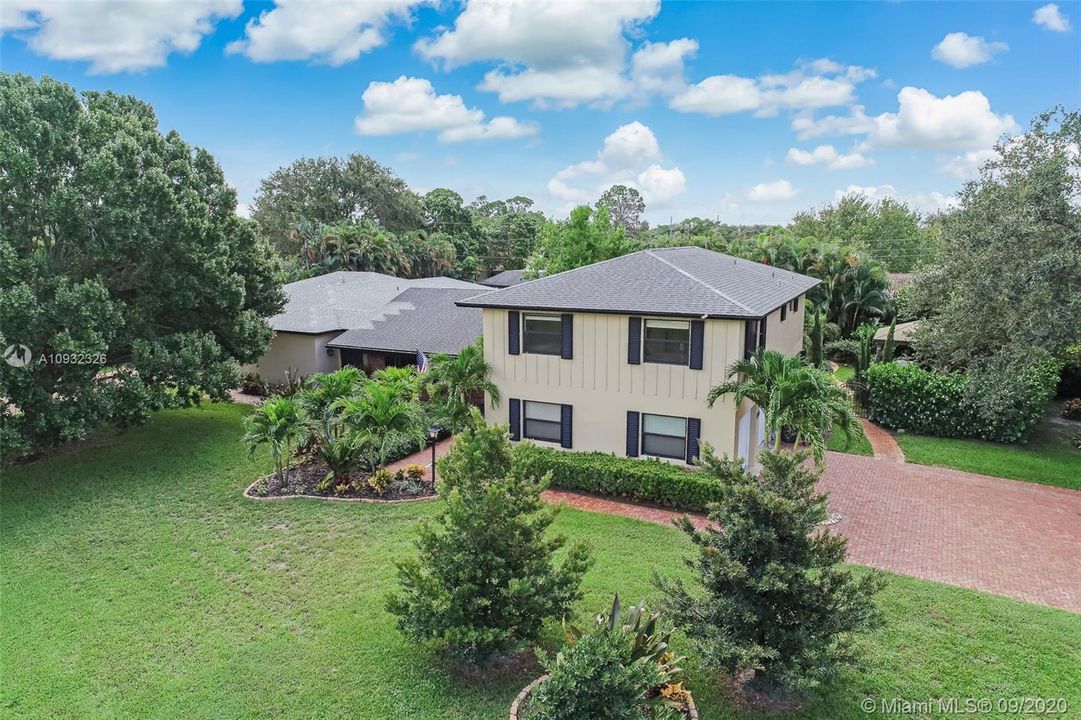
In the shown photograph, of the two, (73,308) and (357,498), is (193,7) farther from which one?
(357,498)

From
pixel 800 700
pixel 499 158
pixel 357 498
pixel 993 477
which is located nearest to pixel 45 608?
pixel 357 498

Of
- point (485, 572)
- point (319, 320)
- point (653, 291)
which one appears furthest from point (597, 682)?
point (319, 320)

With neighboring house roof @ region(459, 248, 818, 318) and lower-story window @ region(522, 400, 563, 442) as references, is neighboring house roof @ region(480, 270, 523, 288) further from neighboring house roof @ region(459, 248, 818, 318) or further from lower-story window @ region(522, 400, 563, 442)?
lower-story window @ region(522, 400, 563, 442)

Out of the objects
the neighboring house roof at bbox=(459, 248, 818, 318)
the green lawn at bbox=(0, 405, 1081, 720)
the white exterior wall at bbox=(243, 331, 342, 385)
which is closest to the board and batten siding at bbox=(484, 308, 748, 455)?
the neighboring house roof at bbox=(459, 248, 818, 318)

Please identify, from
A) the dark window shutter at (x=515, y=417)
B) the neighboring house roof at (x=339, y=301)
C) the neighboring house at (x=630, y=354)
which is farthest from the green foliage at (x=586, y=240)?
the dark window shutter at (x=515, y=417)

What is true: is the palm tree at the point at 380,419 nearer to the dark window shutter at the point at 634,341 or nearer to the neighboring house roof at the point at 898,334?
the dark window shutter at the point at 634,341

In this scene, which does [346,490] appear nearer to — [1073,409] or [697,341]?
[697,341]
